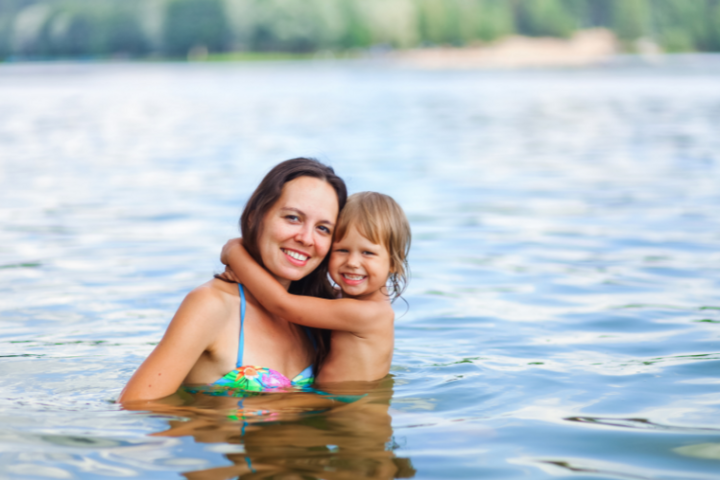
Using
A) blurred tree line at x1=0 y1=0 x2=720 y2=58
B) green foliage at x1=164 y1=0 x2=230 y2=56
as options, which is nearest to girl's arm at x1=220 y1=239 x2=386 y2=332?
blurred tree line at x1=0 y1=0 x2=720 y2=58

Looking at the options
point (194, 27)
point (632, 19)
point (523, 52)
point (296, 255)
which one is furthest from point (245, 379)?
point (632, 19)

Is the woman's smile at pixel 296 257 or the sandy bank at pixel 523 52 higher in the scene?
the sandy bank at pixel 523 52

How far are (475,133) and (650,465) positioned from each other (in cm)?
1759

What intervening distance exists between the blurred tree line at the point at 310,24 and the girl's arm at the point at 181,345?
8680 centimetres

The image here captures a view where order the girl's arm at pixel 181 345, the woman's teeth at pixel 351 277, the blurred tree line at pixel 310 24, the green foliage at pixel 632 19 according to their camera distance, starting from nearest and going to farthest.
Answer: the girl's arm at pixel 181 345, the woman's teeth at pixel 351 277, the blurred tree line at pixel 310 24, the green foliage at pixel 632 19

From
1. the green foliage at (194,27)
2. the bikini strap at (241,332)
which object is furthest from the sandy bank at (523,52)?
the bikini strap at (241,332)

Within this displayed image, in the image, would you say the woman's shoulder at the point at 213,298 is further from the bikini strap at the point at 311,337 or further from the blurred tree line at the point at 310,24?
the blurred tree line at the point at 310,24

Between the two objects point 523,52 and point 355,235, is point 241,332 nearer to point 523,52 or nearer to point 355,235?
point 355,235

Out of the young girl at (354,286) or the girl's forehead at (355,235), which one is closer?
the young girl at (354,286)

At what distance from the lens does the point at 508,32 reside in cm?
10100

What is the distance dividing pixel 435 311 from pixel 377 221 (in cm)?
253

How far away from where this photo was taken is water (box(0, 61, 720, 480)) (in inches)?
142

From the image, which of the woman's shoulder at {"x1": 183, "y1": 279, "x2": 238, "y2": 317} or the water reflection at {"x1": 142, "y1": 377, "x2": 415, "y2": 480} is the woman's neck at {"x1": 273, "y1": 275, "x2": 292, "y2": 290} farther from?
the water reflection at {"x1": 142, "y1": 377, "x2": 415, "y2": 480}

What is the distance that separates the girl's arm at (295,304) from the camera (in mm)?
3797
